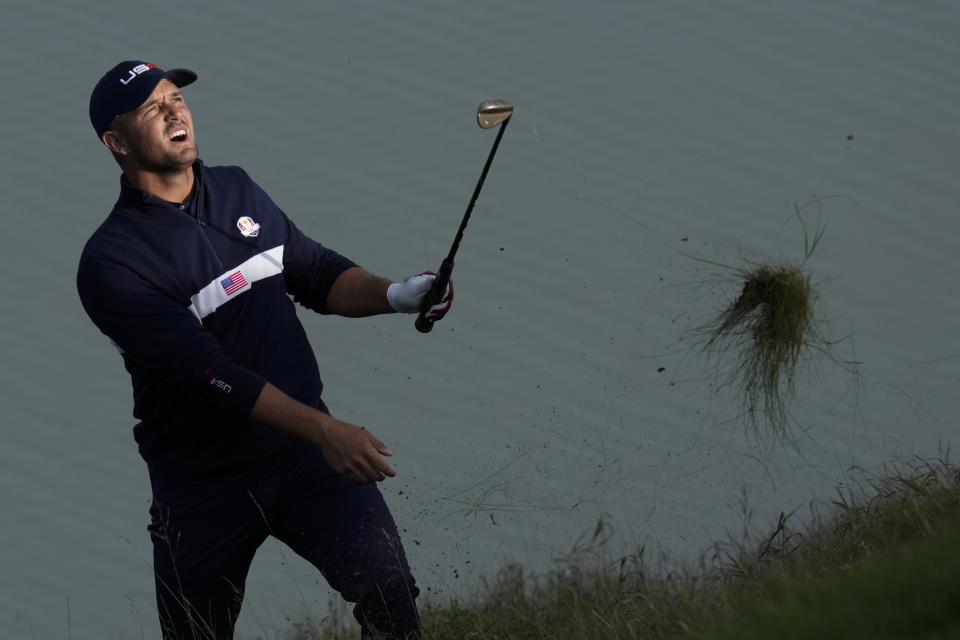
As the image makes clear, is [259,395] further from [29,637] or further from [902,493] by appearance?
[29,637]

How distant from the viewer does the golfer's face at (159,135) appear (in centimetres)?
448

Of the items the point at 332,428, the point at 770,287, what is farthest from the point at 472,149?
the point at 332,428

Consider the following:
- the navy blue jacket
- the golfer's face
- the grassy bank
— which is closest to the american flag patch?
the navy blue jacket

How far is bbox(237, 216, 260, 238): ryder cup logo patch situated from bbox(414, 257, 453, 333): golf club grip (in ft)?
1.72

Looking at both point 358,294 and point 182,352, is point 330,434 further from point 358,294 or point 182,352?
point 358,294

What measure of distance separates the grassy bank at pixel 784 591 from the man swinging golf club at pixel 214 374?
474 mm

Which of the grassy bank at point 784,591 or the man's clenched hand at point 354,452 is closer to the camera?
the grassy bank at point 784,591

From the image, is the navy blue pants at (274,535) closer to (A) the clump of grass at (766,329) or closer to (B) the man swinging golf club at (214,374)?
(B) the man swinging golf club at (214,374)

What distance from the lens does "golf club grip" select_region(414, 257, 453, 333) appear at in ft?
14.9

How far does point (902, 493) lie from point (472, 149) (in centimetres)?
388

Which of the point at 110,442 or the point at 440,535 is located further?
the point at 110,442

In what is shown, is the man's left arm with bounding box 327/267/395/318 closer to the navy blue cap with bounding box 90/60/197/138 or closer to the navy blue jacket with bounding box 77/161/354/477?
the navy blue jacket with bounding box 77/161/354/477

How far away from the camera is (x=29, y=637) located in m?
6.39

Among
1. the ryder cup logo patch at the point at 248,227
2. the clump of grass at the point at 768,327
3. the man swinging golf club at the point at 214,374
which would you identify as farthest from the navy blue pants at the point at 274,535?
the clump of grass at the point at 768,327
